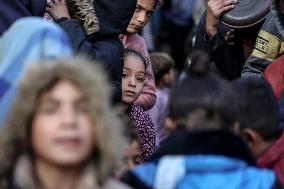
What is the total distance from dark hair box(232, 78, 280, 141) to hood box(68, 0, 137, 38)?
3.59 feet

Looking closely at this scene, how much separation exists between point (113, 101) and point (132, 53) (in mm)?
971

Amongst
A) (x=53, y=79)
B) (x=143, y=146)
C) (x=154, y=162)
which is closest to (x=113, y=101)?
(x=143, y=146)

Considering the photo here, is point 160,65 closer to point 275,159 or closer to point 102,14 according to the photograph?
point 102,14

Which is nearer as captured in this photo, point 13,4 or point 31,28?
point 31,28

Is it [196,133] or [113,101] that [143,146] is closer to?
[113,101]

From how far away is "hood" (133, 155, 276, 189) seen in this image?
388cm

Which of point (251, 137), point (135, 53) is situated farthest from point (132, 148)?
point (135, 53)

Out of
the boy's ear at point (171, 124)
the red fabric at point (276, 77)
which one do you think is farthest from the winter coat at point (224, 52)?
the boy's ear at point (171, 124)

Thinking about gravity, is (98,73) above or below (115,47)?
above

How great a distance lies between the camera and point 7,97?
3.92 metres

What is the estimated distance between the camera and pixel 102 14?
5.36 metres

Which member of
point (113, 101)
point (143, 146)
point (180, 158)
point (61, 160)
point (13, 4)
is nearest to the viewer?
point (61, 160)

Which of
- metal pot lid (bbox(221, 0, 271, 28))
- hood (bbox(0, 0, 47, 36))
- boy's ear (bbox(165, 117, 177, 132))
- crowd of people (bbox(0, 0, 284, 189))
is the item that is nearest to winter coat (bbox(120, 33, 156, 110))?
metal pot lid (bbox(221, 0, 271, 28))

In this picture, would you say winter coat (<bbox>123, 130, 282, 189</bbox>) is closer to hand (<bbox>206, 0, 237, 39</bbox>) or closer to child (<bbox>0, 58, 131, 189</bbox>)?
child (<bbox>0, 58, 131, 189</bbox>)
